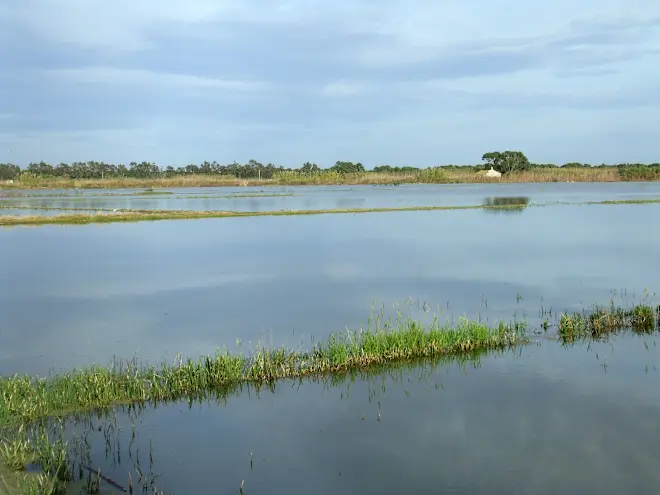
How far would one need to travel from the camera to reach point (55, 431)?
257 inches

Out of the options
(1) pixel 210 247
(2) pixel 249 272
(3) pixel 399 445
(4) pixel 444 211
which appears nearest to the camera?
(3) pixel 399 445

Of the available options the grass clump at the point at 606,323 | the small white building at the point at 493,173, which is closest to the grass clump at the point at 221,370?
the grass clump at the point at 606,323

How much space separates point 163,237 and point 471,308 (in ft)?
48.7

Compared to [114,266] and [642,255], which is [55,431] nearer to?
[114,266]

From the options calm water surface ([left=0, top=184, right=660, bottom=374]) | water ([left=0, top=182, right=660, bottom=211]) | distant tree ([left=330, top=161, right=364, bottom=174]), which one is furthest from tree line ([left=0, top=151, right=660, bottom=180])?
calm water surface ([left=0, top=184, right=660, bottom=374])

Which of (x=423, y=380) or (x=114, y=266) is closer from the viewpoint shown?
(x=423, y=380)

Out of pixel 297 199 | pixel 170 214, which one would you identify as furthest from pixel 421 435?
pixel 297 199

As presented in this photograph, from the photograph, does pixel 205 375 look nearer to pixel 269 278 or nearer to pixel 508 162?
pixel 269 278

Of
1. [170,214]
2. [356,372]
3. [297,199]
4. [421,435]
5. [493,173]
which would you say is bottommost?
[421,435]

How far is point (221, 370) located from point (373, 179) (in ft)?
235

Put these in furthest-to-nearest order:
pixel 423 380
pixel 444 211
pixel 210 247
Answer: pixel 444 211 < pixel 210 247 < pixel 423 380

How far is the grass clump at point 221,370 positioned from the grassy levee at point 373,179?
65304mm

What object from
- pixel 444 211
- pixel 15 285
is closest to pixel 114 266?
pixel 15 285

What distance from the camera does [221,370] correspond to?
7770 mm
